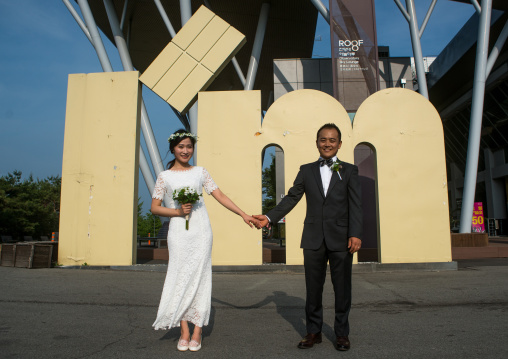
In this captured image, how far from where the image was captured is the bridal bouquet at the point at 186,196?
378 centimetres

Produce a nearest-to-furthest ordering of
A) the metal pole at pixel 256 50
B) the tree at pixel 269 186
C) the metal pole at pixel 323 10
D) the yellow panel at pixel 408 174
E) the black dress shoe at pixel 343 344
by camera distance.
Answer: the black dress shoe at pixel 343 344 → the yellow panel at pixel 408 174 → the metal pole at pixel 323 10 → the metal pole at pixel 256 50 → the tree at pixel 269 186

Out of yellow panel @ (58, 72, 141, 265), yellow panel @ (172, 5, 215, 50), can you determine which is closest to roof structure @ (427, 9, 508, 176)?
yellow panel @ (172, 5, 215, 50)

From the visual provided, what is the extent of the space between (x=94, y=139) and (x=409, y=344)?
8868 mm

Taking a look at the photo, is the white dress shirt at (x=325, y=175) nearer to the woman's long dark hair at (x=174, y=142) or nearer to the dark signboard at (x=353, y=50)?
the woman's long dark hair at (x=174, y=142)

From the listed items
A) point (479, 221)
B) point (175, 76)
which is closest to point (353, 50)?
point (175, 76)

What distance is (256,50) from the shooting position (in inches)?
758

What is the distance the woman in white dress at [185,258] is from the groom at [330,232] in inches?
24.5

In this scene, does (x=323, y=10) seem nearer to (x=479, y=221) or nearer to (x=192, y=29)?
(x=192, y=29)

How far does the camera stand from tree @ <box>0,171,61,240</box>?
1262 inches

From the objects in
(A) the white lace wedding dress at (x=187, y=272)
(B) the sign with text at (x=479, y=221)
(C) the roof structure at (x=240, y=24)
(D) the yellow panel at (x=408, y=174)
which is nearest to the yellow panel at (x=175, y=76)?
(D) the yellow panel at (x=408, y=174)

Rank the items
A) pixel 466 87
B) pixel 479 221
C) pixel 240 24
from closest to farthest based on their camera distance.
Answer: pixel 479 221
pixel 240 24
pixel 466 87

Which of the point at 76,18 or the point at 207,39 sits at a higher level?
the point at 76,18

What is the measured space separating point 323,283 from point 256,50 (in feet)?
55.7

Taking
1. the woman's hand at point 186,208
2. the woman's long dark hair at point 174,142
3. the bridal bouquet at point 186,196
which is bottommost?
the woman's hand at point 186,208
